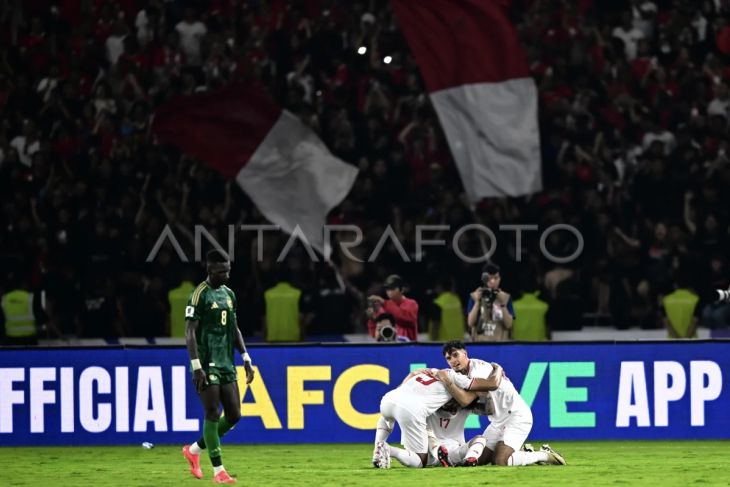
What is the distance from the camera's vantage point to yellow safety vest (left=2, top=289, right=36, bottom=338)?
73.0 feet

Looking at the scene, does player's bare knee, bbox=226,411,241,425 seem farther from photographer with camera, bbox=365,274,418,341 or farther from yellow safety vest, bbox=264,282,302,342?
yellow safety vest, bbox=264,282,302,342

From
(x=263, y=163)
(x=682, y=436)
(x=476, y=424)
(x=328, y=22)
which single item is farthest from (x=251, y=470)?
(x=328, y=22)

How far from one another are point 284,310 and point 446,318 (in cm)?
218

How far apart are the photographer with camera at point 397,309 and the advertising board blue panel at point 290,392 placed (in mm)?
894

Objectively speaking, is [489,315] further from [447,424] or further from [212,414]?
[212,414]

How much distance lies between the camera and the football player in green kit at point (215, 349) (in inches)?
574

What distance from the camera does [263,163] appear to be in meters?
23.6

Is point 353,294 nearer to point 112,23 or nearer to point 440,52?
point 440,52

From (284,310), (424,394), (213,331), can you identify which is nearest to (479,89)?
(284,310)

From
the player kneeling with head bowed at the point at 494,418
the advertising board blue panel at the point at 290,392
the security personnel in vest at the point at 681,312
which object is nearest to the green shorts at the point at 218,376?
the player kneeling with head bowed at the point at 494,418

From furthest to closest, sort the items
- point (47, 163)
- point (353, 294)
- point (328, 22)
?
1. point (328, 22)
2. point (47, 163)
3. point (353, 294)

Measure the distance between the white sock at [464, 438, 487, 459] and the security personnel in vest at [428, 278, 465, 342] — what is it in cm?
547

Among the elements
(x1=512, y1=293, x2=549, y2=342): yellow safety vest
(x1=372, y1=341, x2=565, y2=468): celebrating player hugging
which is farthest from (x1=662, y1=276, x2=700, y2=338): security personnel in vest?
(x1=372, y1=341, x2=565, y2=468): celebrating player hugging

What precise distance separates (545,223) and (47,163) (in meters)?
7.36
